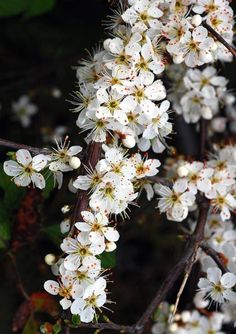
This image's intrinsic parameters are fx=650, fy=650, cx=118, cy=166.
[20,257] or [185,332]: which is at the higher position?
[185,332]

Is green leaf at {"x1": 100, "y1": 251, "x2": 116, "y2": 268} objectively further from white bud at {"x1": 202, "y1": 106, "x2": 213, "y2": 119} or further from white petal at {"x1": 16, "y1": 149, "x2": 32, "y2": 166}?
white bud at {"x1": 202, "y1": 106, "x2": 213, "y2": 119}

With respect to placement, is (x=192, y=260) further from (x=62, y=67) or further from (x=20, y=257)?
(x=62, y=67)

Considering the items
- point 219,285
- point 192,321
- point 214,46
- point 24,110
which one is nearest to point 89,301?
point 219,285

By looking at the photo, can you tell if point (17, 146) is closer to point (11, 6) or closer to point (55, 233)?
point (55, 233)

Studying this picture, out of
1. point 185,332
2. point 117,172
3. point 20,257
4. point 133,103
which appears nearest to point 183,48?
point 133,103

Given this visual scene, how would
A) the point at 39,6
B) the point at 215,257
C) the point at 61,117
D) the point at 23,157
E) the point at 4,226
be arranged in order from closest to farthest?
1. the point at 23,157
2. the point at 215,257
3. the point at 4,226
4. the point at 39,6
5. the point at 61,117

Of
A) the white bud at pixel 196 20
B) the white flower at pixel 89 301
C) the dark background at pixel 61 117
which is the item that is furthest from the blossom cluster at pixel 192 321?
the white bud at pixel 196 20
